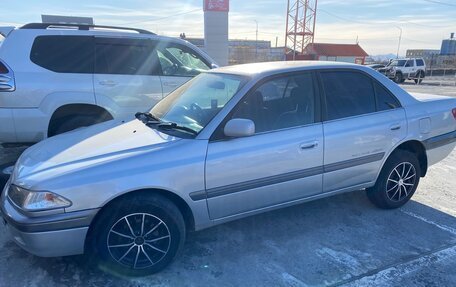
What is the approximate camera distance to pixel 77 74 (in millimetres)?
4961

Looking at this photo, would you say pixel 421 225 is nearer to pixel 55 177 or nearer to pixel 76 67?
pixel 55 177

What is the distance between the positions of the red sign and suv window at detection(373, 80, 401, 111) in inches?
705

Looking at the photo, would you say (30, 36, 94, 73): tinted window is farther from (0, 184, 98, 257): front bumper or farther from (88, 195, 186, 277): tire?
(88, 195, 186, 277): tire

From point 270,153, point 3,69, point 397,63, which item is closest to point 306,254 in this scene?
point 270,153

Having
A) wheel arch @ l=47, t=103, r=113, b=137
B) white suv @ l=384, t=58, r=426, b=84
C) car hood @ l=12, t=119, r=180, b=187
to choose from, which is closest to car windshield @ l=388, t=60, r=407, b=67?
white suv @ l=384, t=58, r=426, b=84

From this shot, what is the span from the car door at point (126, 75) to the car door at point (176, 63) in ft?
0.35

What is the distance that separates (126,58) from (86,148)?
2750mm

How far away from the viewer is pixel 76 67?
499 centimetres

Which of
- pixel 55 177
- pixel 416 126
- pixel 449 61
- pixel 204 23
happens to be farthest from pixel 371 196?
pixel 449 61

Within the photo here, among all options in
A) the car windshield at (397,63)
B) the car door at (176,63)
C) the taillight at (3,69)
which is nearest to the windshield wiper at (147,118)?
the car door at (176,63)

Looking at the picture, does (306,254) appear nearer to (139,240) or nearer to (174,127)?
(139,240)

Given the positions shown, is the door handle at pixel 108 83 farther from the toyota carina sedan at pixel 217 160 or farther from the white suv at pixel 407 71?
the white suv at pixel 407 71

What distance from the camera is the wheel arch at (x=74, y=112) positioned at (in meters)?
4.88

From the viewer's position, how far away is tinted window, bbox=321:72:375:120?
3.51m
